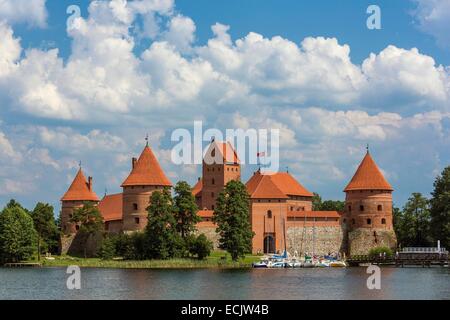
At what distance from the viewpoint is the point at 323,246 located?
69.0 meters

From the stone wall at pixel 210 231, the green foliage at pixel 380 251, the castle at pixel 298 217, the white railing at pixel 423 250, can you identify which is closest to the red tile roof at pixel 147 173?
the castle at pixel 298 217

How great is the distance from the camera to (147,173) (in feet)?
219

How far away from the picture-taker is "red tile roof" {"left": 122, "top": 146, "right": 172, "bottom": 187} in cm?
6625

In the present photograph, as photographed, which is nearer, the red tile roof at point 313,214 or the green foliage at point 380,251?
the green foliage at point 380,251

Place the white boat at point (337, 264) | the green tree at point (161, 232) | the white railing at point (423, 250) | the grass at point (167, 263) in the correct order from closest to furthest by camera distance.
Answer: the grass at point (167, 263) < the green tree at point (161, 232) < the white boat at point (337, 264) < the white railing at point (423, 250)

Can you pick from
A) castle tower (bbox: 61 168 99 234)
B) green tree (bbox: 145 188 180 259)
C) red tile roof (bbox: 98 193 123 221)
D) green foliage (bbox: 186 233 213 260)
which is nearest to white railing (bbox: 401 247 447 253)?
green foliage (bbox: 186 233 213 260)

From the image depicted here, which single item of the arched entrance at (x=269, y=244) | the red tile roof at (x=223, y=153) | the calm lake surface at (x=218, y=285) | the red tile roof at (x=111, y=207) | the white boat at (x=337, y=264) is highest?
the red tile roof at (x=223, y=153)

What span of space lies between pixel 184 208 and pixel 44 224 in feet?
53.1

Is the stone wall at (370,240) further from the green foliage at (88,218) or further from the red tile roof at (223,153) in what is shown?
the green foliage at (88,218)

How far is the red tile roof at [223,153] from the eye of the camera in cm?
7662

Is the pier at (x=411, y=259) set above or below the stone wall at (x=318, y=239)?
below

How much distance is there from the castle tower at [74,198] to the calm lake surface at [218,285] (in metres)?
21.0
